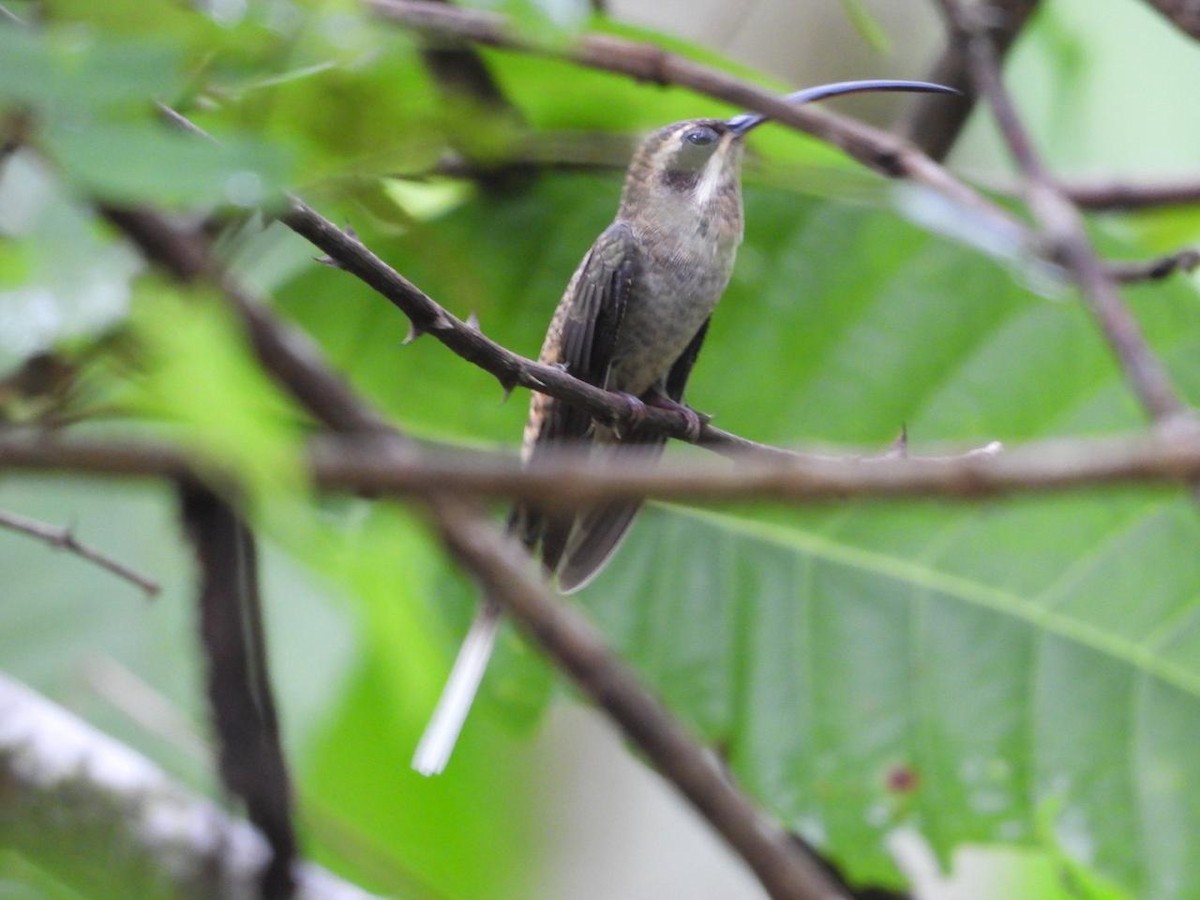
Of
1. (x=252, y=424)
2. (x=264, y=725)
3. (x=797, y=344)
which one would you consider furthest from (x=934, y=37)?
(x=252, y=424)

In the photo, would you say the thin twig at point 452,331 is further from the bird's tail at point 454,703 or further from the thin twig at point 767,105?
the thin twig at point 767,105

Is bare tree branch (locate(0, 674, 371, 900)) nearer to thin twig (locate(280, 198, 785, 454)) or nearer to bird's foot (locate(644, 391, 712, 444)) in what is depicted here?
thin twig (locate(280, 198, 785, 454))

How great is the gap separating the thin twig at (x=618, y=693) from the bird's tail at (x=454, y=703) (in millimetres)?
715

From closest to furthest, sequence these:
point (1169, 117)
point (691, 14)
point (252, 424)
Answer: point (252, 424)
point (691, 14)
point (1169, 117)

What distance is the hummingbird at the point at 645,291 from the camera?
7.86ft

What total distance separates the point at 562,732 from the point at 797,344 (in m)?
2.76

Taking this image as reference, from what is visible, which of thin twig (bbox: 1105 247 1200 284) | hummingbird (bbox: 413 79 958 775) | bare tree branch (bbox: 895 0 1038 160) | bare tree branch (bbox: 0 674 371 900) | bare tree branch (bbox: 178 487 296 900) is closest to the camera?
bare tree branch (bbox: 178 487 296 900)

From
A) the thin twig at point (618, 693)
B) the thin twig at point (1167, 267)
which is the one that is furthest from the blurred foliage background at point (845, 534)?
the thin twig at point (618, 693)

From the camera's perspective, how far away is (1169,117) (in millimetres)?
5543

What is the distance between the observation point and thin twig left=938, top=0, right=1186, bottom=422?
1.22 m

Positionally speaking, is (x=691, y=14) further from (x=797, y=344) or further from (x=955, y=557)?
(x=955, y=557)

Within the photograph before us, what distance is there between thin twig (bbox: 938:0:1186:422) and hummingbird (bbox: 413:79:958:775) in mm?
129

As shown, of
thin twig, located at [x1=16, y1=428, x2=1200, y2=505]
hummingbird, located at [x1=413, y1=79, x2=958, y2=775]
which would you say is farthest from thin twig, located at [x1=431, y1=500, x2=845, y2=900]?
hummingbird, located at [x1=413, y1=79, x2=958, y2=775]

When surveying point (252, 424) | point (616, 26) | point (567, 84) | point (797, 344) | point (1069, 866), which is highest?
point (252, 424)
